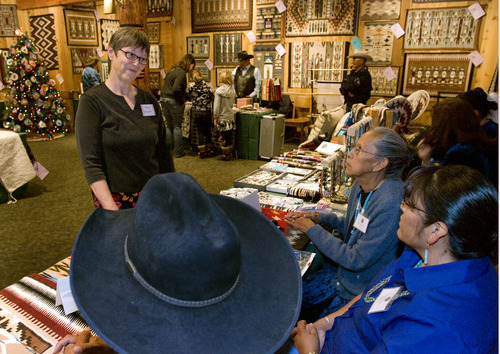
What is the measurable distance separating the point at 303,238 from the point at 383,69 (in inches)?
254

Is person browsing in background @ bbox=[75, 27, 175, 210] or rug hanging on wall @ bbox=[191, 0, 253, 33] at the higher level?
rug hanging on wall @ bbox=[191, 0, 253, 33]

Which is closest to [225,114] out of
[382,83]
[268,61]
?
[268,61]

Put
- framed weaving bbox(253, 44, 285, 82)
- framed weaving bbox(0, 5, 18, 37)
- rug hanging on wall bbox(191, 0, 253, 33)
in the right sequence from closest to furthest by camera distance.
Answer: framed weaving bbox(253, 44, 285, 82), rug hanging on wall bbox(191, 0, 253, 33), framed weaving bbox(0, 5, 18, 37)

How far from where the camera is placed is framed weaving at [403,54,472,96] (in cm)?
681

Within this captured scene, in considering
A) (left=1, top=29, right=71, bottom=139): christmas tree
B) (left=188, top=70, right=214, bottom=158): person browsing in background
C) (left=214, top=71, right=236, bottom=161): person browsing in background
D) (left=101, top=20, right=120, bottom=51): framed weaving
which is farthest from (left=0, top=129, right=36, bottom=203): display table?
(left=101, top=20, right=120, bottom=51): framed weaving

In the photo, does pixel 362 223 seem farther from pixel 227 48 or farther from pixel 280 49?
pixel 227 48

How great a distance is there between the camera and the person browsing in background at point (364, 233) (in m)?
1.71

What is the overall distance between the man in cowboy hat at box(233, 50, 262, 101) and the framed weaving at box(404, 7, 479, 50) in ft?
10.2

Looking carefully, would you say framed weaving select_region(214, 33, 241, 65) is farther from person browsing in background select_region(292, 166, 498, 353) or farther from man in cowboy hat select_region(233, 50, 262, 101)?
person browsing in background select_region(292, 166, 498, 353)

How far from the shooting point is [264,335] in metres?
0.69

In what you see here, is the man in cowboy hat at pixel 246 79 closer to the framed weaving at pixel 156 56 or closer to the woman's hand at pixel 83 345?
the framed weaving at pixel 156 56

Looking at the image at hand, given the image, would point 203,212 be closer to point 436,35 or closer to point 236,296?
point 236,296

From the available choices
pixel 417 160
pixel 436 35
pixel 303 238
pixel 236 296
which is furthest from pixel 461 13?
pixel 236 296

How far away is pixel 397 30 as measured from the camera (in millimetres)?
7117
